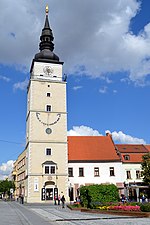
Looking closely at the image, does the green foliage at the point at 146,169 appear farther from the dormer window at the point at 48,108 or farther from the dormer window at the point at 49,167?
the dormer window at the point at 48,108

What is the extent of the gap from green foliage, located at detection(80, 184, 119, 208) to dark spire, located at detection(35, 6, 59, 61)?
29436mm

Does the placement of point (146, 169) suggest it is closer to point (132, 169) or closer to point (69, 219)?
point (132, 169)

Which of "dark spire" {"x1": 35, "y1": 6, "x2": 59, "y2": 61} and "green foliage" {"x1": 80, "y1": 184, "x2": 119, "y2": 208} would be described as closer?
"green foliage" {"x1": 80, "y1": 184, "x2": 119, "y2": 208}

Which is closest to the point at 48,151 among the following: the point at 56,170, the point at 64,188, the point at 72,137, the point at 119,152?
the point at 56,170

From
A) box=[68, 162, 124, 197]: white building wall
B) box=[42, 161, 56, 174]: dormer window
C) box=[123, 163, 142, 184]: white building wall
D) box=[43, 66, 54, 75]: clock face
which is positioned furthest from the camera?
box=[43, 66, 54, 75]: clock face

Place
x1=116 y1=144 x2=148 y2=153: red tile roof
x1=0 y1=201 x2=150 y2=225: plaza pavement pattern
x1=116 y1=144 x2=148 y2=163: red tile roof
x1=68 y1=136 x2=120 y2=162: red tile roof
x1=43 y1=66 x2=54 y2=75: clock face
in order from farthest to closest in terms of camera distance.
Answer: x1=116 y1=144 x2=148 y2=153: red tile roof
x1=116 y1=144 x2=148 y2=163: red tile roof
x1=68 y1=136 x2=120 y2=162: red tile roof
x1=43 y1=66 x2=54 y2=75: clock face
x1=0 y1=201 x2=150 y2=225: plaza pavement pattern

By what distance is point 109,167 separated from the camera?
5147 cm

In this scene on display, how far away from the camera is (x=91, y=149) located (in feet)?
177

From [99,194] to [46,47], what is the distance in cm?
3194

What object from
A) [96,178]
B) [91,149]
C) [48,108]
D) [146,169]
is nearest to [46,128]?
[48,108]

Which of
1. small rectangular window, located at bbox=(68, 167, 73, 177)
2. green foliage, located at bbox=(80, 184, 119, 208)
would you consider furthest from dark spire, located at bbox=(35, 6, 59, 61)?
green foliage, located at bbox=(80, 184, 119, 208)

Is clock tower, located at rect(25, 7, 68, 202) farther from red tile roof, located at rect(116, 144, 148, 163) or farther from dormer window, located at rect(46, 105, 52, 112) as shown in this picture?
red tile roof, located at rect(116, 144, 148, 163)

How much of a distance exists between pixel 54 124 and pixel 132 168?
51.9 ft

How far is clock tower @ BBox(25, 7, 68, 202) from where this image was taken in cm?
4659
